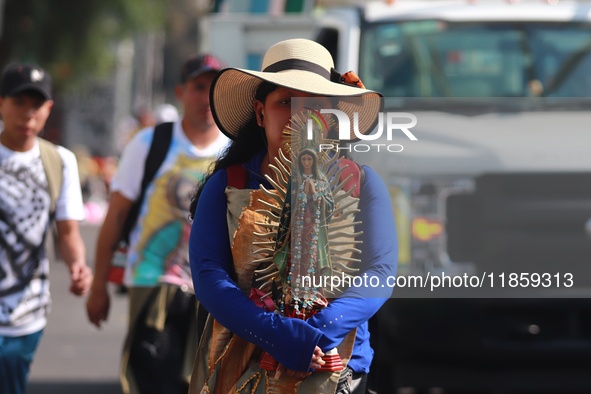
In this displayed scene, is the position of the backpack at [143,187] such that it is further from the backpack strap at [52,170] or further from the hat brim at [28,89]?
the hat brim at [28,89]

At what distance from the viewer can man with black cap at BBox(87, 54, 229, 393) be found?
18.5 feet

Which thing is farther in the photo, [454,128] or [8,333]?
[454,128]

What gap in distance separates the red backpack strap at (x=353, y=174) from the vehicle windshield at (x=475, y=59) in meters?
3.79

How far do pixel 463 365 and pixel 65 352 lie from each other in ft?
15.2

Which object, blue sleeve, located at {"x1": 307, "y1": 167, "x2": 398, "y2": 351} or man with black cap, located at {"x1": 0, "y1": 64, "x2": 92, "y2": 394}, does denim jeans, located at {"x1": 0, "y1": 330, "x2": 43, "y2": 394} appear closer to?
man with black cap, located at {"x1": 0, "y1": 64, "x2": 92, "y2": 394}

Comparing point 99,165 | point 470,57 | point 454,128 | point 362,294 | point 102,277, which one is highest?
point 99,165

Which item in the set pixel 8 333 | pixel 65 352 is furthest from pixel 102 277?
pixel 65 352

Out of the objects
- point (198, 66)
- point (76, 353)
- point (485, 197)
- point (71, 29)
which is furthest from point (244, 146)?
point (71, 29)

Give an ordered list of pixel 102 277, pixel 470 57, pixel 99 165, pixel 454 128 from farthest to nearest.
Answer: pixel 99 165 < pixel 470 57 < pixel 454 128 < pixel 102 277

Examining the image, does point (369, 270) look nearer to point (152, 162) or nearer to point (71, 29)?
point (152, 162)

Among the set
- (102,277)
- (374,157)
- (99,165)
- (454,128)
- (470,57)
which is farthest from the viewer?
(99,165)

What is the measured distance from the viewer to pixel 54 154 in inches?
221

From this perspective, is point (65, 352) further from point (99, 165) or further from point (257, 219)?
point (99, 165)

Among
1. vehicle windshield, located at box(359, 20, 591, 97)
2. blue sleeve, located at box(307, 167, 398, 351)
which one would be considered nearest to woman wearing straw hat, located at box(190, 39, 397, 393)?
blue sleeve, located at box(307, 167, 398, 351)
